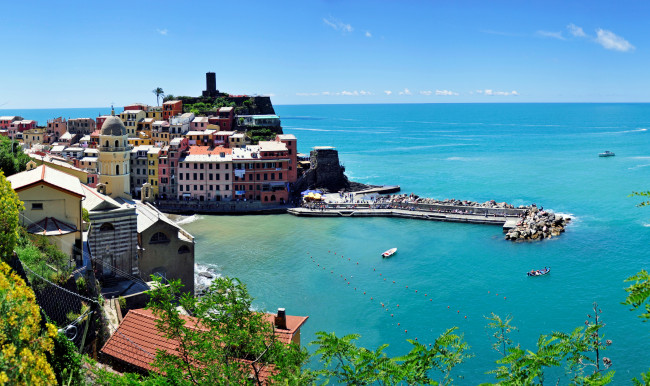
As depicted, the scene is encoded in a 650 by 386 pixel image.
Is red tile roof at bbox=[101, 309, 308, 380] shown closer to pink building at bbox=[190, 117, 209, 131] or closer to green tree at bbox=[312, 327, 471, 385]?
green tree at bbox=[312, 327, 471, 385]

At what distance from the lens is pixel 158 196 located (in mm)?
65312

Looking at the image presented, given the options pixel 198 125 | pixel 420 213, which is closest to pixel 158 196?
pixel 198 125

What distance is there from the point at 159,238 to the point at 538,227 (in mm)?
36321

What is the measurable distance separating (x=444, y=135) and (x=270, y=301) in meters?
152

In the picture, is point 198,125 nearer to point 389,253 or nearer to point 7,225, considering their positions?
point 389,253

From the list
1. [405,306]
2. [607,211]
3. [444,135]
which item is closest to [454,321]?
[405,306]

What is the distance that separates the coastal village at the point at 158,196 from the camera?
23.1 m

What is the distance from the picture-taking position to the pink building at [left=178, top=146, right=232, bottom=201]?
6550 cm

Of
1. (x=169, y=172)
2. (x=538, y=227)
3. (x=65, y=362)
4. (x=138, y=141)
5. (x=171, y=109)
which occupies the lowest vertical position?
(x=538, y=227)

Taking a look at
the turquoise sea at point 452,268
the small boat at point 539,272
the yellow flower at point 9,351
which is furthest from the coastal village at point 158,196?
the small boat at point 539,272

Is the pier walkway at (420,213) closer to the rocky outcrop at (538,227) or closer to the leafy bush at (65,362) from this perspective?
the rocky outcrop at (538,227)

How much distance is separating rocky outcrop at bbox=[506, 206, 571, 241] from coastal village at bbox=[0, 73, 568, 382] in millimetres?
112

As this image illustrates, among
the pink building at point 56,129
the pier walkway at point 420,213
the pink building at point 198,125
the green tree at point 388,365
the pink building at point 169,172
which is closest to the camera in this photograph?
the green tree at point 388,365

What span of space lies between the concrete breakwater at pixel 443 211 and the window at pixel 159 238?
31.8m
